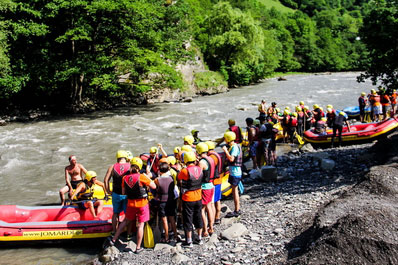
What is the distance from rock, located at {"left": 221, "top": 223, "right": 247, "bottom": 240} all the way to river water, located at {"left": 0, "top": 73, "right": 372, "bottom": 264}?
3019 millimetres

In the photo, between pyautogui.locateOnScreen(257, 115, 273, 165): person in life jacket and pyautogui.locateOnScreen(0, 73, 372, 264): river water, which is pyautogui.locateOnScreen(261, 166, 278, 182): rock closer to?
pyautogui.locateOnScreen(257, 115, 273, 165): person in life jacket

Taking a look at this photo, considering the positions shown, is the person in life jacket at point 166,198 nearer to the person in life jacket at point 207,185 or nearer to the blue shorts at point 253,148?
the person in life jacket at point 207,185

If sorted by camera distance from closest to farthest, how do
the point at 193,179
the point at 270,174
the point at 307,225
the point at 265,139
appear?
the point at 193,179 < the point at 307,225 < the point at 270,174 < the point at 265,139

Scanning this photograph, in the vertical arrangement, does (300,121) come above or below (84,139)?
above

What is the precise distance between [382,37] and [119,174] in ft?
25.0

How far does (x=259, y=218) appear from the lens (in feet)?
24.7

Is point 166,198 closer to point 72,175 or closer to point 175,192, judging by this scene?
point 175,192

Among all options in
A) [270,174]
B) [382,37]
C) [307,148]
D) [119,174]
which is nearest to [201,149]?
[119,174]

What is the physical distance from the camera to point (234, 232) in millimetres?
6848

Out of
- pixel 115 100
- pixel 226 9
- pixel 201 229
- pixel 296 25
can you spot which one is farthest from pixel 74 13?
pixel 296 25

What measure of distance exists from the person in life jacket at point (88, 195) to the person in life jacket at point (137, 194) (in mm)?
1640

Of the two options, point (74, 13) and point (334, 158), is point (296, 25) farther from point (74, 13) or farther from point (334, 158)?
point (334, 158)

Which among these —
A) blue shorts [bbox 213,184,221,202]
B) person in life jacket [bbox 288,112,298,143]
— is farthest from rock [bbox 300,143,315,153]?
blue shorts [bbox 213,184,221,202]

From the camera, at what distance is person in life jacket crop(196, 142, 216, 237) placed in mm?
6773
